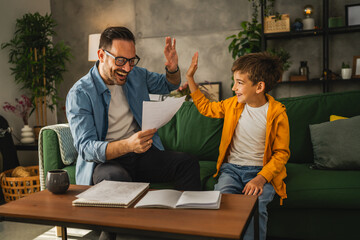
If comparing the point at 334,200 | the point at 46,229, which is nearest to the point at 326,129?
the point at 334,200

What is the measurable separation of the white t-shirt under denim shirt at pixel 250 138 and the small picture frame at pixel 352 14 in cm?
239

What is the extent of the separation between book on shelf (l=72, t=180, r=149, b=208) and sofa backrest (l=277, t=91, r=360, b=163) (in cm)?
120

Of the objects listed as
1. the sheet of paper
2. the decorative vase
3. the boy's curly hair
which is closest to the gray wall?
the decorative vase

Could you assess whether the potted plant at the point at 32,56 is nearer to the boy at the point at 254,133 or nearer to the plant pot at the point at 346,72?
the boy at the point at 254,133

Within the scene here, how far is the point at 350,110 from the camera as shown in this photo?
206 cm

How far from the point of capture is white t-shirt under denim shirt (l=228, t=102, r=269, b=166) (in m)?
1.69

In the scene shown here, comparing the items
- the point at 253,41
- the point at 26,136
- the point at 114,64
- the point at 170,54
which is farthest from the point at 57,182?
the point at 253,41

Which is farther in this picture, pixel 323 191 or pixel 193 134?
pixel 193 134

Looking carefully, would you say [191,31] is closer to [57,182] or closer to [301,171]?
[301,171]

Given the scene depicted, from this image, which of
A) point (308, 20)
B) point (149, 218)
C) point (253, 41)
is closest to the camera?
point (149, 218)

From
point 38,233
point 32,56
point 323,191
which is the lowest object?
point 38,233

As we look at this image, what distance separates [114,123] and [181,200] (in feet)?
2.55

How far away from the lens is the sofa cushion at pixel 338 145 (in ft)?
5.94

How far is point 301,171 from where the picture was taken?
6.00ft
